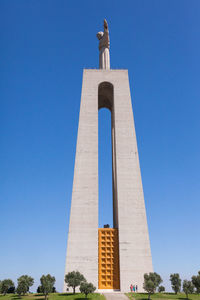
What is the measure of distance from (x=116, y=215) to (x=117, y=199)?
205 centimetres

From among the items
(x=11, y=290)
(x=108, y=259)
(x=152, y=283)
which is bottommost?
(x=11, y=290)

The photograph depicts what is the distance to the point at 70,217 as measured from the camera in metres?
25.6

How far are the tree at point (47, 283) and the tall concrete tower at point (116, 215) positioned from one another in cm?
436

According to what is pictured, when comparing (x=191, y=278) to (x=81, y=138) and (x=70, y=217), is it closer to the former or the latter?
(x=70, y=217)

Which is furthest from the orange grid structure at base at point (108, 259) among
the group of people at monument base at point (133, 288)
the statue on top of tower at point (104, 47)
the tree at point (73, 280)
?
the statue on top of tower at point (104, 47)

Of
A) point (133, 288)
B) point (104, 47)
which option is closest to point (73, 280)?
point (133, 288)

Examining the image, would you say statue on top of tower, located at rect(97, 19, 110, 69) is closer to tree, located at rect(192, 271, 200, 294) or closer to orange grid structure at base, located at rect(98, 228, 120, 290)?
orange grid structure at base, located at rect(98, 228, 120, 290)

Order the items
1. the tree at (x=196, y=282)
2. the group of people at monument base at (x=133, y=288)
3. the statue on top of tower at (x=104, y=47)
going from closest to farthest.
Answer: the tree at (x=196, y=282), the group of people at monument base at (x=133, y=288), the statue on top of tower at (x=104, y=47)

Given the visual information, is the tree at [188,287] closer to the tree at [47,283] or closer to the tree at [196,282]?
the tree at [196,282]

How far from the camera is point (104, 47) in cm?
3738

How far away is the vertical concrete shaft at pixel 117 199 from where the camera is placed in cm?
2427

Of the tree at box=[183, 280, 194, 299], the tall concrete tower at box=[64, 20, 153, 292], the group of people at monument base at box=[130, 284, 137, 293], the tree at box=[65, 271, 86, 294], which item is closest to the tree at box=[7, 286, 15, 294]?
the tall concrete tower at box=[64, 20, 153, 292]

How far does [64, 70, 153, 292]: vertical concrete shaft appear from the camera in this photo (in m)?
24.3

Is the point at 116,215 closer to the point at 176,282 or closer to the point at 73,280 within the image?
the point at 176,282
